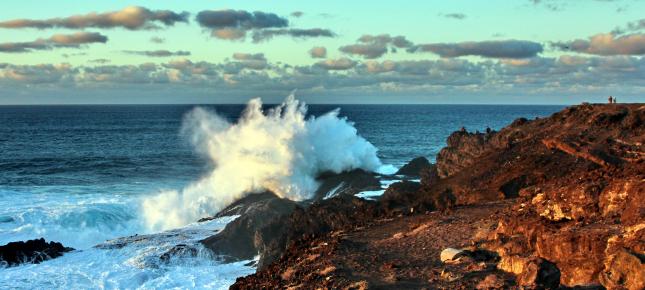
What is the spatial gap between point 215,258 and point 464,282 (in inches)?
517

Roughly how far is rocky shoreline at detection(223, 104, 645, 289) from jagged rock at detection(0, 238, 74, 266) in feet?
21.2

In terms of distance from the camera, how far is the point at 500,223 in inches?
623

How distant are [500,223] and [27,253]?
18473mm

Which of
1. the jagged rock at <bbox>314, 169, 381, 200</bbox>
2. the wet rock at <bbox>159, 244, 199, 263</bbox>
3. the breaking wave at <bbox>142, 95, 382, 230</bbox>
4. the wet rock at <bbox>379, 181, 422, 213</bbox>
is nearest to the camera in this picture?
the wet rock at <bbox>379, 181, 422, 213</bbox>

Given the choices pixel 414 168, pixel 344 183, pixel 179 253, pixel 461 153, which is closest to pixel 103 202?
pixel 344 183

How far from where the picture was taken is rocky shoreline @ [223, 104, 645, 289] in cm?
1241

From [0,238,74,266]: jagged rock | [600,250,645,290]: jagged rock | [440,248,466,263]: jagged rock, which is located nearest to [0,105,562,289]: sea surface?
[0,238,74,266]: jagged rock

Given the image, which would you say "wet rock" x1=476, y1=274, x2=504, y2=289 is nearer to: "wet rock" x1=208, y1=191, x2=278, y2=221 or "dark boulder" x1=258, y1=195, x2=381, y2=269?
"dark boulder" x1=258, y1=195, x2=381, y2=269

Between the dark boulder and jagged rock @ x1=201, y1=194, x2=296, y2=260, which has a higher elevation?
the dark boulder

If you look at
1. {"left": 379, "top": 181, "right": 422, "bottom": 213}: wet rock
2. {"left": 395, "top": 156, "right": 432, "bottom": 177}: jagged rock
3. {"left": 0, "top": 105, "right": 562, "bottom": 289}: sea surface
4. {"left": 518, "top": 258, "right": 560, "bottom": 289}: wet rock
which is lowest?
{"left": 0, "top": 105, "right": 562, "bottom": 289}: sea surface

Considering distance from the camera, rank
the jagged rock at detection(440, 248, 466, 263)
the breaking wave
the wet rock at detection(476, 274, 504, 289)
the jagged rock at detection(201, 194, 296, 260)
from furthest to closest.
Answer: the breaking wave
the jagged rock at detection(201, 194, 296, 260)
the jagged rock at detection(440, 248, 466, 263)
the wet rock at detection(476, 274, 504, 289)

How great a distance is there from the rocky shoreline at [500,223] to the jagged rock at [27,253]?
21.2ft

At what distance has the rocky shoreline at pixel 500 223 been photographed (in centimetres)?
1241

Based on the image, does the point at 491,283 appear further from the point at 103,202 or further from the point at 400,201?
the point at 103,202
